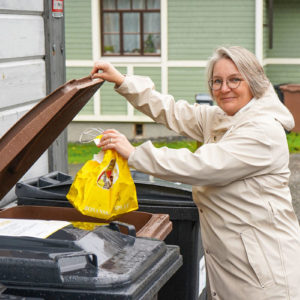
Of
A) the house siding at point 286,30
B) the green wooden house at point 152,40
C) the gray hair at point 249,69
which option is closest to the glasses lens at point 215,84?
the gray hair at point 249,69

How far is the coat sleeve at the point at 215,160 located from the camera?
11.5 ft

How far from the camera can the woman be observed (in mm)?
3521

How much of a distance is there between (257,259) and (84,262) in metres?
1.07

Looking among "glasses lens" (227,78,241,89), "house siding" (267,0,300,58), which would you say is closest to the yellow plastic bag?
"glasses lens" (227,78,241,89)

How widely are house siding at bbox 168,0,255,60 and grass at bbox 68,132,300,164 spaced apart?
2.00 meters

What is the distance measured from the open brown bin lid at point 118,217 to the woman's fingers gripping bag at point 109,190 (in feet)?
0.55

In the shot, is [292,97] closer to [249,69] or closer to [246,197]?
[249,69]

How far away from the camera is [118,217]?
151 inches

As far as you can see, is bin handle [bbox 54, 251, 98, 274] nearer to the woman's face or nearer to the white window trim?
the woman's face

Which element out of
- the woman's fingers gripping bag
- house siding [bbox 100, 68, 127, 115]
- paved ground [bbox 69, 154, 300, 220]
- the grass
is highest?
the woman's fingers gripping bag

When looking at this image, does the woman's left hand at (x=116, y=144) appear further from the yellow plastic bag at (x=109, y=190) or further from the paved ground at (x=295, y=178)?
the paved ground at (x=295, y=178)

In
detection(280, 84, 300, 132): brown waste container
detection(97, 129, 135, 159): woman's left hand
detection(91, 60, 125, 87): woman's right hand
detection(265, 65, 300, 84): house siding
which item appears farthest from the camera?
detection(265, 65, 300, 84): house siding

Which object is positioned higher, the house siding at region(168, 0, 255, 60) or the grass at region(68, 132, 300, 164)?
the house siding at region(168, 0, 255, 60)

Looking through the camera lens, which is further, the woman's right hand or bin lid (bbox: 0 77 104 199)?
the woman's right hand
